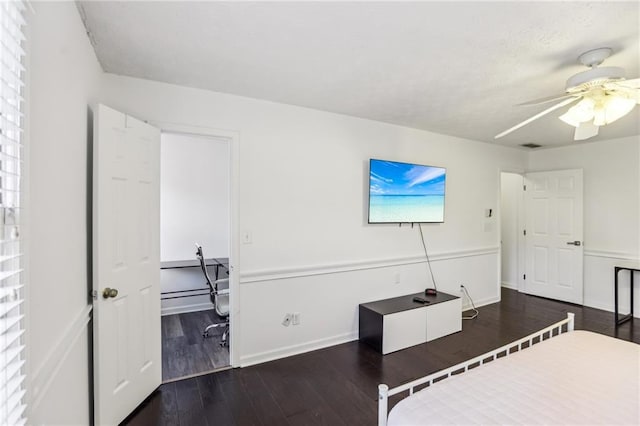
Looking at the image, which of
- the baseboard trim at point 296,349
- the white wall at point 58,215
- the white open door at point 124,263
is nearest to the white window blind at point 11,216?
the white wall at point 58,215

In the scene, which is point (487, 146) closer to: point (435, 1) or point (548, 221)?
point (548, 221)

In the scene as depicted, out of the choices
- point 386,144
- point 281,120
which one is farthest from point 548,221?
point 281,120

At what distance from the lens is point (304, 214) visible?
3053mm

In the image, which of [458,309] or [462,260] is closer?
[458,309]

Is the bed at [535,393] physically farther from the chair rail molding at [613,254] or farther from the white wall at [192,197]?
the white wall at [192,197]

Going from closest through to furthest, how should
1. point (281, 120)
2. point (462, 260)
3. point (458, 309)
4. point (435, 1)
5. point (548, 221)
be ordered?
point (435, 1) → point (281, 120) → point (458, 309) → point (462, 260) → point (548, 221)

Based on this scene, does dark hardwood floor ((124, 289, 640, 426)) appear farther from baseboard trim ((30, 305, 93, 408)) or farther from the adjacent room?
baseboard trim ((30, 305, 93, 408))

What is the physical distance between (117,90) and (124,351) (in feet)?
6.01

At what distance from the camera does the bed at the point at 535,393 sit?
1295mm

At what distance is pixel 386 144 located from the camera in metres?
3.58

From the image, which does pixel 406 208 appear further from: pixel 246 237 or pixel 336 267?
pixel 246 237

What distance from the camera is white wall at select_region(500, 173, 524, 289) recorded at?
5359mm

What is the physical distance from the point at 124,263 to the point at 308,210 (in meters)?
1.60

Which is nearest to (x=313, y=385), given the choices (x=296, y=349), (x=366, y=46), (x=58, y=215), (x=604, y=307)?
(x=296, y=349)
